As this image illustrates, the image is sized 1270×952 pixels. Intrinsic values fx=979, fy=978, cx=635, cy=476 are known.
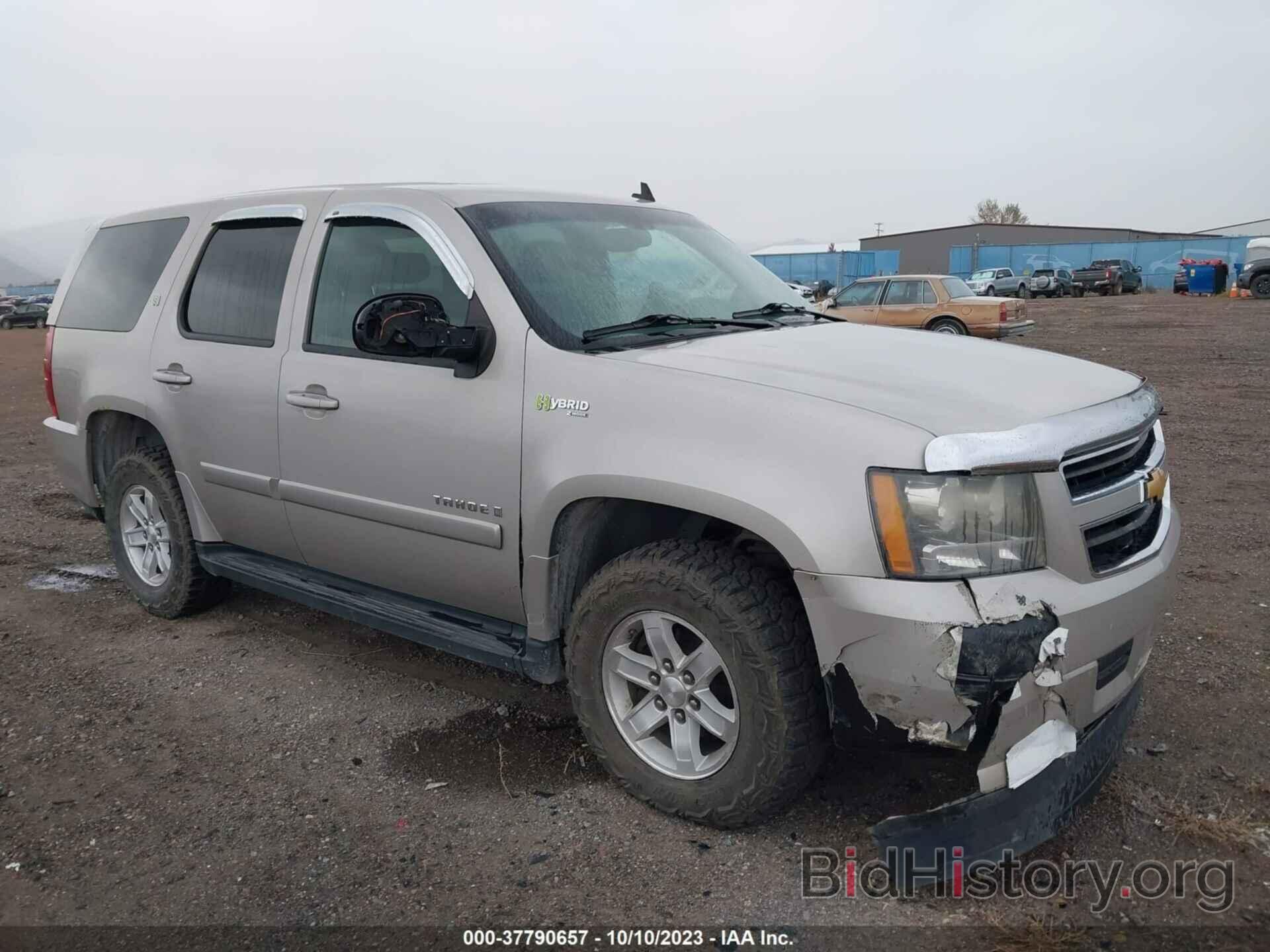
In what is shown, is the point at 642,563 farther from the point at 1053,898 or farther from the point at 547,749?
the point at 1053,898

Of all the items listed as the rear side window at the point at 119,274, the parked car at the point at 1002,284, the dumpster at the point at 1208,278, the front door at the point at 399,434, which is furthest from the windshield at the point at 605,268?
the dumpster at the point at 1208,278

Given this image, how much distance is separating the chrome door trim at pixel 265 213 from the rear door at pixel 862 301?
14.7 metres

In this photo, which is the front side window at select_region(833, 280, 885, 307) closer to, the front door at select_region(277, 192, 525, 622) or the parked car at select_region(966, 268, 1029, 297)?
the front door at select_region(277, 192, 525, 622)

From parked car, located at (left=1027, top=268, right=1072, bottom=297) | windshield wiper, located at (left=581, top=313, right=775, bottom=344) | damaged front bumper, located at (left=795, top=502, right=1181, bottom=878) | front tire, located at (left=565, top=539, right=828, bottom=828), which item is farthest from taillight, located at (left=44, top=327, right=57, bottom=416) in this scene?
parked car, located at (left=1027, top=268, right=1072, bottom=297)

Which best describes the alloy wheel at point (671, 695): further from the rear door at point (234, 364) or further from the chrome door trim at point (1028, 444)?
the rear door at point (234, 364)

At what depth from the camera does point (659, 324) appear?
334cm

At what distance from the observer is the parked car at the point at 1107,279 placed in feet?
135

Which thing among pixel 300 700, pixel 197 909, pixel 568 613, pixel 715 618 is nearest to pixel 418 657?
pixel 300 700

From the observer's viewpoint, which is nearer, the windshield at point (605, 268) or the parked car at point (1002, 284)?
the windshield at point (605, 268)

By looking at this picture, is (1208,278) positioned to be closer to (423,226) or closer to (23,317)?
(423,226)

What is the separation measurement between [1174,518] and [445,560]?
2375 millimetres

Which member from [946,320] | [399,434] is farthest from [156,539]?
[946,320]

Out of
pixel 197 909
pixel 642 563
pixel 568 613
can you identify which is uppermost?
pixel 642 563

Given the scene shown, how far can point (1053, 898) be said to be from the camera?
102 inches
